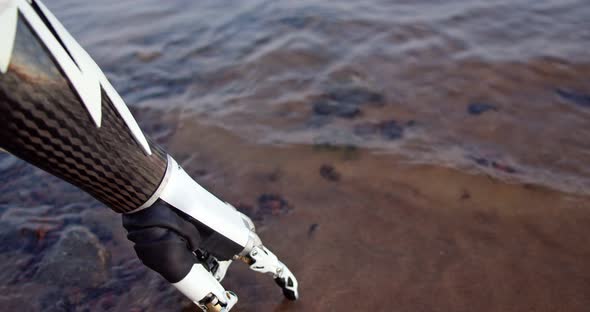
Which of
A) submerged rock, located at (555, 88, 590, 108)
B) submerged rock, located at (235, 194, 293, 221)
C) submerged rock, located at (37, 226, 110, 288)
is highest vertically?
submerged rock, located at (555, 88, 590, 108)

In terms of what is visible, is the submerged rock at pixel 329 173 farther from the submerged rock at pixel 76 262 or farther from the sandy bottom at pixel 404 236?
the submerged rock at pixel 76 262

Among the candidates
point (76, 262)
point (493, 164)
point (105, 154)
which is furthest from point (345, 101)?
point (105, 154)

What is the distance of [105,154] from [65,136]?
0.38 feet

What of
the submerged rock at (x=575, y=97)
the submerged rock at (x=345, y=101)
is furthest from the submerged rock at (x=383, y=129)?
the submerged rock at (x=575, y=97)

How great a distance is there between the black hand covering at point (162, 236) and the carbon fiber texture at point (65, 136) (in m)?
0.05

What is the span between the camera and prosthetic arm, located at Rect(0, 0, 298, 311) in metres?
1.03

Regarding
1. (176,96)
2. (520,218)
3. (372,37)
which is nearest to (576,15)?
(372,37)

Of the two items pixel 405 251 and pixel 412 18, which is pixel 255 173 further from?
pixel 412 18

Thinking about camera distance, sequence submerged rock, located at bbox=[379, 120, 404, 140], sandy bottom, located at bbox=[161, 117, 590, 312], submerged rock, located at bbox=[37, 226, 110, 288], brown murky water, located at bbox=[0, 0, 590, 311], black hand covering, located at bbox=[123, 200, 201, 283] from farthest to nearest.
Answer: submerged rock, located at bbox=[379, 120, 404, 140] → submerged rock, located at bbox=[37, 226, 110, 288] → brown murky water, located at bbox=[0, 0, 590, 311] → sandy bottom, located at bbox=[161, 117, 590, 312] → black hand covering, located at bbox=[123, 200, 201, 283]

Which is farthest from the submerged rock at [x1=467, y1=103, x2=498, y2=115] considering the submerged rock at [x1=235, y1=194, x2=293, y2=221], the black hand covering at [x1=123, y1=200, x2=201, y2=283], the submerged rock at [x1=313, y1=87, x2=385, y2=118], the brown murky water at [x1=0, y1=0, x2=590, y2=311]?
the black hand covering at [x1=123, y1=200, x2=201, y2=283]

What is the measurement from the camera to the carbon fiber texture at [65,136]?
3.38 ft

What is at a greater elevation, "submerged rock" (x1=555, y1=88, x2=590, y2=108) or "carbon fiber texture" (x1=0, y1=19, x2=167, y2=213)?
"carbon fiber texture" (x1=0, y1=19, x2=167, y2=213)

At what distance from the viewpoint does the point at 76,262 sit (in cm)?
228

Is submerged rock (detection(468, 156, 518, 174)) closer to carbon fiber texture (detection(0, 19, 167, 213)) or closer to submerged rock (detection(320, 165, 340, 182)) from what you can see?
submerged rock (detection(320, 165, 340, 182))
